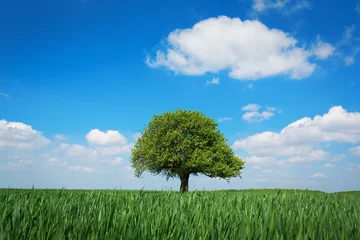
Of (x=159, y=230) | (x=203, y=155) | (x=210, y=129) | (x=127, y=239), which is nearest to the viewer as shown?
(x=127, y=239)

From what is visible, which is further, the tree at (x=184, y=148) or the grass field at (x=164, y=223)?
the tree at (x=184, y=148)

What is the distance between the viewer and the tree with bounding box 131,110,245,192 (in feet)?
122

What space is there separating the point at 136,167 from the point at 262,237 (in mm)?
38560

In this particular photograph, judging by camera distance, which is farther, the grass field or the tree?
the tree

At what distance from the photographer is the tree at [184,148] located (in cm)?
3706

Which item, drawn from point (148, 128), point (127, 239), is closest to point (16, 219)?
point (127, 239)

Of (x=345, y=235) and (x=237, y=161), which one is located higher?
(x=237, y=161)

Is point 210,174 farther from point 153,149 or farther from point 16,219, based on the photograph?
point 16,219

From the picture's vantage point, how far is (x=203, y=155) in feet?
120

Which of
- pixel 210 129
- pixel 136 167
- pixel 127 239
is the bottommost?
pixel 127 239

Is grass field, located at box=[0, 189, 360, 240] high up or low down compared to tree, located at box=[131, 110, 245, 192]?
down

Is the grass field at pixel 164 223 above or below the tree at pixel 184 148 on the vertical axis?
below

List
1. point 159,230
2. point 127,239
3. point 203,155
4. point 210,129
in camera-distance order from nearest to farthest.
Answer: point 127,239 < point 159,230 < point 203,155 < point 210,129

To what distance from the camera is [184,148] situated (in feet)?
122
